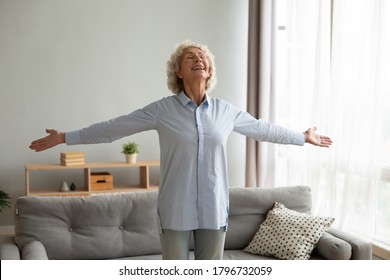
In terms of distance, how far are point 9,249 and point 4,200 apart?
2557 mm

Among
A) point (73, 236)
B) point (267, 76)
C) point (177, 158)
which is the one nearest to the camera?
point (177, 158)

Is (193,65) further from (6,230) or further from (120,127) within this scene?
(6,230)

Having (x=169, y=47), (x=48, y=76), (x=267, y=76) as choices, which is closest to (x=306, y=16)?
(x=267, y=76)

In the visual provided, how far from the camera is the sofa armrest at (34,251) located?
8.95ft

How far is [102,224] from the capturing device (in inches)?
126

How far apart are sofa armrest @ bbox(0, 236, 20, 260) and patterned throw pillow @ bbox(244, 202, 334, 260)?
1.30 m

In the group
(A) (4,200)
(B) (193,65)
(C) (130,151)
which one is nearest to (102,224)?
(B) (193,65)

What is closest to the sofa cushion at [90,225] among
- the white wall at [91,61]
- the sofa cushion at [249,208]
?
the sofa cushion at [249,208]

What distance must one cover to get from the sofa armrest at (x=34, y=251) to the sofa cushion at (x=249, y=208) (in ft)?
3.53

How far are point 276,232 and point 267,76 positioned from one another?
2447mm

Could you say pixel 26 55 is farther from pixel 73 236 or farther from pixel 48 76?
pixel 73 236

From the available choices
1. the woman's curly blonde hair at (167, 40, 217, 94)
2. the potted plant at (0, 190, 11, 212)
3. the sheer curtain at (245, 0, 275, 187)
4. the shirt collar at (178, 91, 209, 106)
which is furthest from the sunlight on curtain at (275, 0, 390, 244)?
the potted plant at (0, 190, 11, 212)

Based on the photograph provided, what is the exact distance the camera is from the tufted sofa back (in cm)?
309

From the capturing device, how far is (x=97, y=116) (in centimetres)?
570
